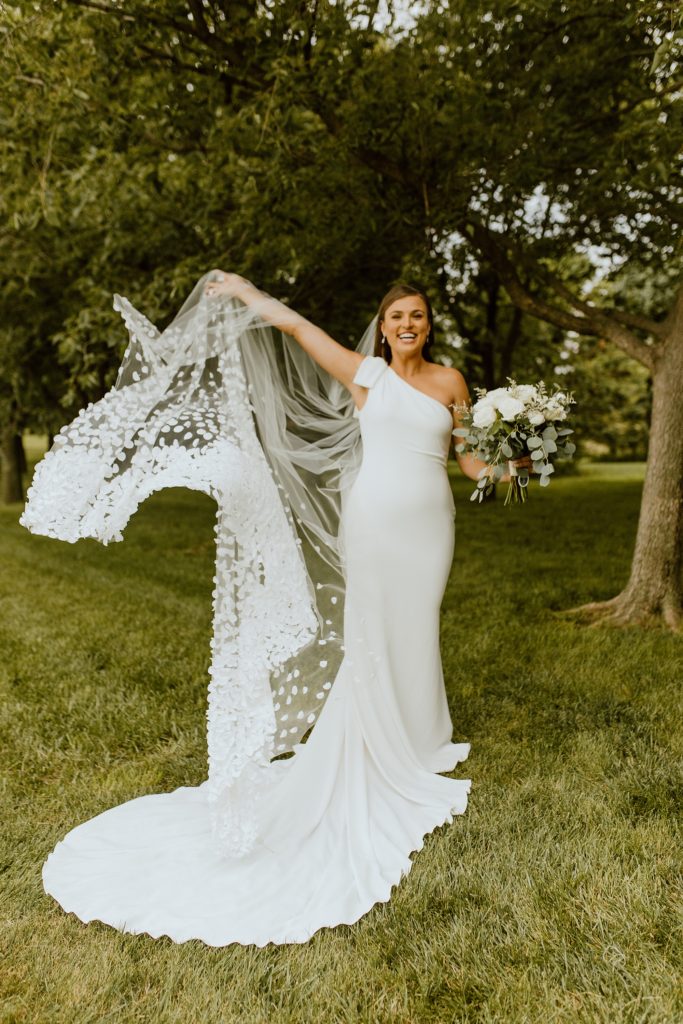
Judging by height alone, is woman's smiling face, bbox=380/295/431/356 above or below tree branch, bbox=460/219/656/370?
below

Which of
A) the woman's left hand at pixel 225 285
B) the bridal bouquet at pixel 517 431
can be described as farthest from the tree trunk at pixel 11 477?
the bridal bouquet at pixel 517 431

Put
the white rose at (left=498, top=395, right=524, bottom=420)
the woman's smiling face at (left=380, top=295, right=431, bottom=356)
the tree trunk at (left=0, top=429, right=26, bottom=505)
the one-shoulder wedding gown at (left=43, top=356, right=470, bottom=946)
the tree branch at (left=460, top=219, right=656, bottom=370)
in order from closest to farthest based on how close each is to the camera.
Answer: the one-shoulder wedding gown at (left=43, top=356, right=470, bottom=946)
the white rose at (left=498, top=395, right=524, bottom=420)
the woman's smiling face at (left=380, top=295, right=431, bottom=356)
the tree branch at (left=460, top=219, right=656, bottom=370)
the tree trunk at (left=0, top=429, right=26, bottom=505)

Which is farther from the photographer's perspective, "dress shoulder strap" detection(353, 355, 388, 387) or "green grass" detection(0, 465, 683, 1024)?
"dress shoulder strap" detection(353, 355, 388, 387)

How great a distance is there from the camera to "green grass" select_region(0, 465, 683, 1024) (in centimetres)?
265

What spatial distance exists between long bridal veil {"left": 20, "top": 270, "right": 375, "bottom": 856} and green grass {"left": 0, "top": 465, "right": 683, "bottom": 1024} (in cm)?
77

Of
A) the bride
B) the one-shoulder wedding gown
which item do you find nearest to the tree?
the bride

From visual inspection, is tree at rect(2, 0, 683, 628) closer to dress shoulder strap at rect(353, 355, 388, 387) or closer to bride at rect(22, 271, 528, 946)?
dress shoulder strap at rect(353, 355, 388, 387)

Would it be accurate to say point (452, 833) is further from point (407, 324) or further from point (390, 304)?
point (390, 304)

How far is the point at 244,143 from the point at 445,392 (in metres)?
4.52

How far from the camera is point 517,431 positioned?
392 centimetres

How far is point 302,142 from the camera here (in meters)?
7.16

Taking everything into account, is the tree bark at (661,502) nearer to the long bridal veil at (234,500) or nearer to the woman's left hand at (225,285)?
the long bridal veil at (234,500)

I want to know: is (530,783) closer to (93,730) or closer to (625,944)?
(625,944)

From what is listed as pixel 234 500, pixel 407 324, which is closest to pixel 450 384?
pixel 407 324
